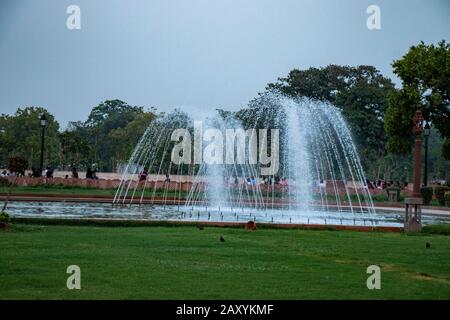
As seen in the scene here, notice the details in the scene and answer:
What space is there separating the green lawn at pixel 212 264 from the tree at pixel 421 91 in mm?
22892

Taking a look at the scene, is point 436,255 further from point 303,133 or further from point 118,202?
point 303,133

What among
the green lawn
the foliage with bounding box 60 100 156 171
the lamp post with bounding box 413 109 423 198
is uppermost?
the foliage with bounding box 60 100 156 171

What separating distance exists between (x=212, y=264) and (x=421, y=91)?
100ft

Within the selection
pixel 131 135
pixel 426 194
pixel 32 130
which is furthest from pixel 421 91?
pixel 32 130

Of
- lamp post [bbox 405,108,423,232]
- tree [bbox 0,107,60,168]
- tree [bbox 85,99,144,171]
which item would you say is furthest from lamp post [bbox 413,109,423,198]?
tree [bbox 85,99,144,171]

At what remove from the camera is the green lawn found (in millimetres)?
9766

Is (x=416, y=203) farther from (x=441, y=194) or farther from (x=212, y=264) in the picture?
(x=441, y=194)

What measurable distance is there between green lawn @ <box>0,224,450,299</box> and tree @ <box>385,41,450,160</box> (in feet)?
75.1

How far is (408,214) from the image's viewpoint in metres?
20.9

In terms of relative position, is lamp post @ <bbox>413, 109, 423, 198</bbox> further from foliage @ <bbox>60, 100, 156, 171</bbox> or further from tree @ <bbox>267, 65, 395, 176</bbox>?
foliage @ <bbox>60, 100, 156, 171</bbox>

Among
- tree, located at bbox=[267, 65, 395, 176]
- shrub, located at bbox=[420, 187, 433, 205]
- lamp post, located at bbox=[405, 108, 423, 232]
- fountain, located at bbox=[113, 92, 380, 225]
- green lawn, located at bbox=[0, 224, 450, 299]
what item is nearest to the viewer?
green lawn, located at bbox=[0, 224, 450, 299]

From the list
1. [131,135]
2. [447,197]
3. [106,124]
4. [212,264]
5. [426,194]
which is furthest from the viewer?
[106,124]

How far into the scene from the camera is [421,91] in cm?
4025

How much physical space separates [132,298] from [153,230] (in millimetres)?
9413
